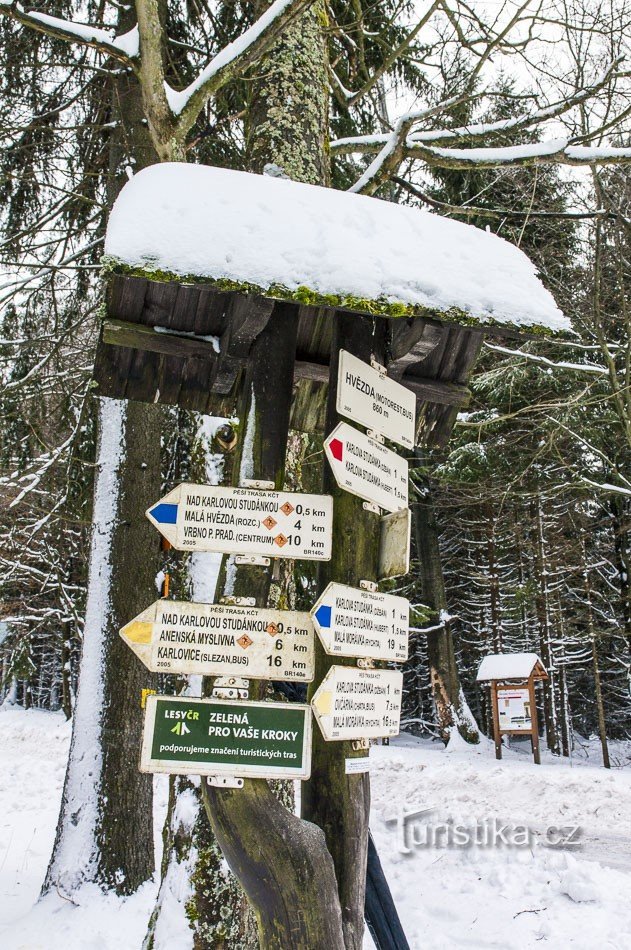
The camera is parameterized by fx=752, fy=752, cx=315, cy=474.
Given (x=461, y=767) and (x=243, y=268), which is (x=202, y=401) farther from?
(x=461, y=767)

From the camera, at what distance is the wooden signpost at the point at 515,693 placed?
1551cm

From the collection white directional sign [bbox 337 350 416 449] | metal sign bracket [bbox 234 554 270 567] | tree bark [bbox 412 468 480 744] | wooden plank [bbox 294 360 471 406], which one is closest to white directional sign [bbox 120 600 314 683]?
metal sign bracket [bbox 234 554 270 567]

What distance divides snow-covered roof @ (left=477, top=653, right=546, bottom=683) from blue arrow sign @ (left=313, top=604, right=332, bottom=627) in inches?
544

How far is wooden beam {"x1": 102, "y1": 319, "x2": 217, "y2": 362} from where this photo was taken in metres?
3.28

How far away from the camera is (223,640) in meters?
2.80

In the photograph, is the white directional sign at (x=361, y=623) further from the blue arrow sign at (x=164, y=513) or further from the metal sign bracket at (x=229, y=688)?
the blue arrow sign at (x=164, y=513)

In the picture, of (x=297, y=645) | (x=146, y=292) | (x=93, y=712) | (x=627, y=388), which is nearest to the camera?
(x=297, y=645)

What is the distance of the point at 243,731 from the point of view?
2764mm

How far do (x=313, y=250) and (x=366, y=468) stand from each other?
0.91 metres

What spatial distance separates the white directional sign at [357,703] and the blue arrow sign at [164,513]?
836 millimetres

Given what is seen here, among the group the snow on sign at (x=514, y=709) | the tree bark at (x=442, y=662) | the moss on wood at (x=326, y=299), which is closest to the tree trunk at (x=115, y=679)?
the moss on wood at (x=326, y=299)

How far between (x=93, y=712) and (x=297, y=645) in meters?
4.10

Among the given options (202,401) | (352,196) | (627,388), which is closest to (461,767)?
(627,388)

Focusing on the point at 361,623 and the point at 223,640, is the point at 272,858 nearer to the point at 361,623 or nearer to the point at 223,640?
the point at 223,640
